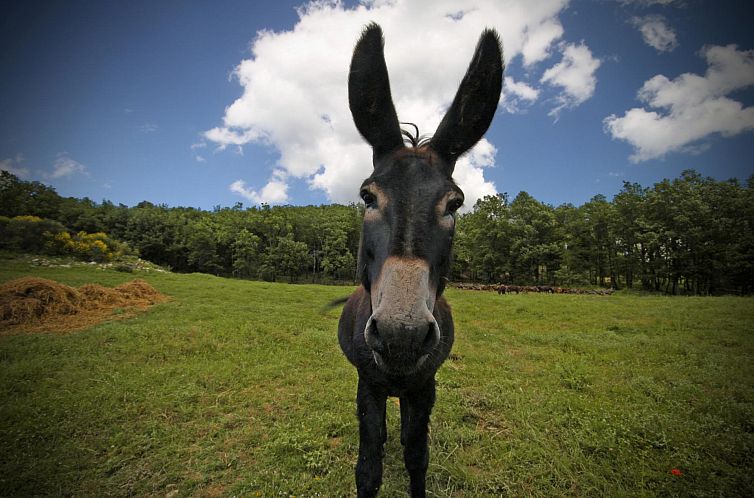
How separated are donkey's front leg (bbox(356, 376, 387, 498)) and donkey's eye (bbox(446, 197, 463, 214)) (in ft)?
5.71

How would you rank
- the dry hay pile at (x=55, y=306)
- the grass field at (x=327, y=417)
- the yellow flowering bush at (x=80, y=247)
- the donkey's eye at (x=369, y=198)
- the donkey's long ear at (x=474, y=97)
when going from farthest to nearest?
the yellow flowering bush at (x=80, y=247) → the dry hay pile at (x=55, y=306) → the grass field at (x=327, y=417) → the donkey's long ear at (x=474, y=97) → the donkey's eye at (x=369, y=198)

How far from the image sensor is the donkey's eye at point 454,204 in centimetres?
208

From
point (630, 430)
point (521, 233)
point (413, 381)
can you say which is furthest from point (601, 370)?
point (521, 233)

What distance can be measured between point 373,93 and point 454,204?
1.08m

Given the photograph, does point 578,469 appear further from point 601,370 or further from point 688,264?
point 688,264

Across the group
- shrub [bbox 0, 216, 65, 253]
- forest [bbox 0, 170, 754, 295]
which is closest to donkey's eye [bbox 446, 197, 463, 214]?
forest [bbox 0, 170, 754, 295]

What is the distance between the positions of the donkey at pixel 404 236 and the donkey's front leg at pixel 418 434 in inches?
0.4

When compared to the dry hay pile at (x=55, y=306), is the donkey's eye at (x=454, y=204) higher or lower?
higher

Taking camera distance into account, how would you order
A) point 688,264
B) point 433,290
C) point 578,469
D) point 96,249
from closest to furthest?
point 433,290, point 578,469, point 96,249, point 688,264

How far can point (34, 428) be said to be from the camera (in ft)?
14.7

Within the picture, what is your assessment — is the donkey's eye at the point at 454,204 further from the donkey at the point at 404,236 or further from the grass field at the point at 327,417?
the grass field at the point at 327,417

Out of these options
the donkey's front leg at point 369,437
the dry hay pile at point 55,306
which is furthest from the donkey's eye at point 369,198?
the dry hay pile at point 55,306

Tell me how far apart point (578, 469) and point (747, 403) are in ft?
15.6

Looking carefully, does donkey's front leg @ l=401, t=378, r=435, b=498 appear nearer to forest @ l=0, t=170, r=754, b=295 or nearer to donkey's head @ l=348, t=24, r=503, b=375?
donkey's head @ l=348, t=24, r=503, b=375
